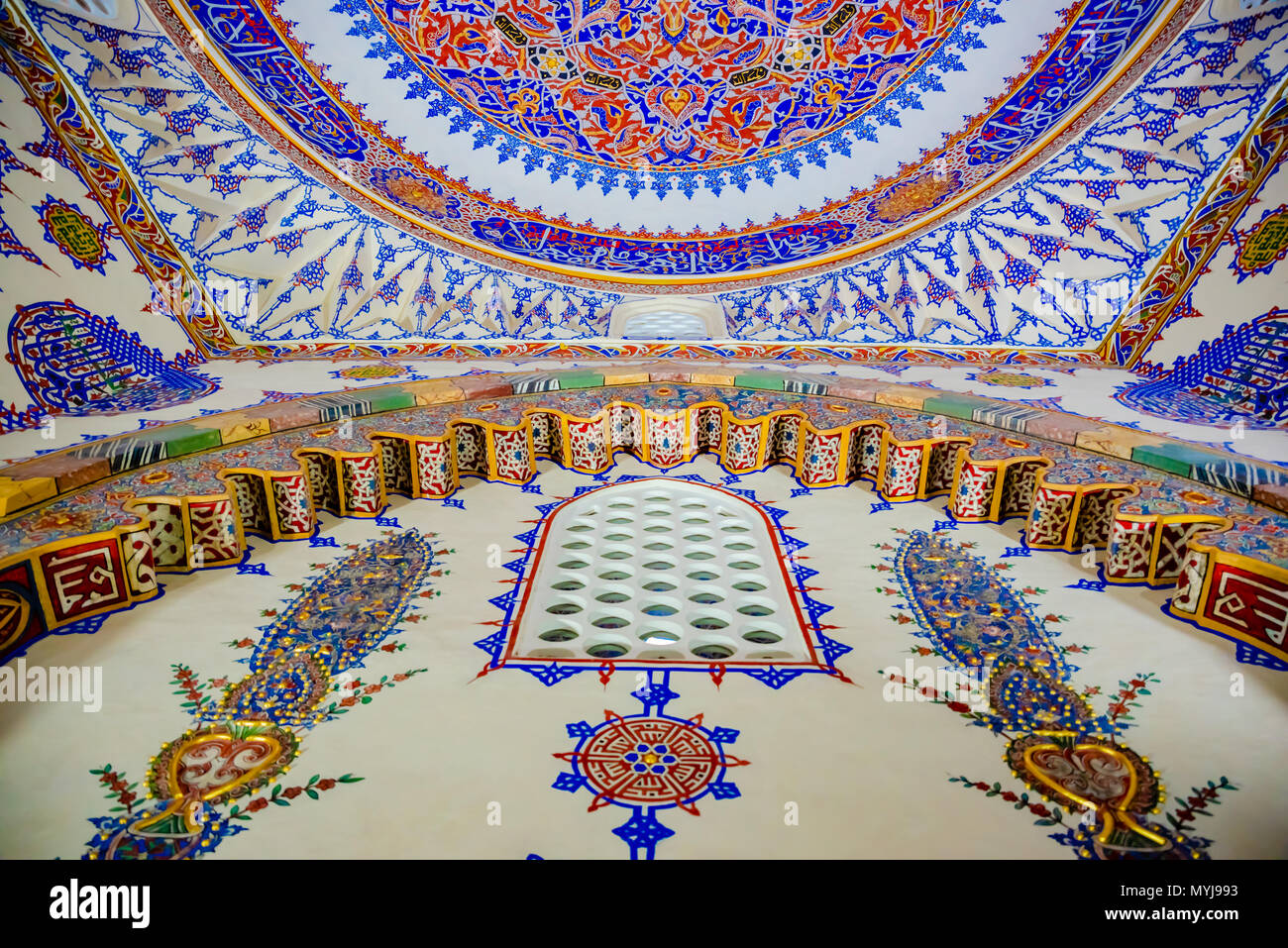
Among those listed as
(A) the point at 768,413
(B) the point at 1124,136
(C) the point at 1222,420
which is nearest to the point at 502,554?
(A) the point at 768,413

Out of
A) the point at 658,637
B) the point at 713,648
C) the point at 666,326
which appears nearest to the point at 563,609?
the point at 658,637

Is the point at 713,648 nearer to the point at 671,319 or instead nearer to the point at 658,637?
the point at 658,637

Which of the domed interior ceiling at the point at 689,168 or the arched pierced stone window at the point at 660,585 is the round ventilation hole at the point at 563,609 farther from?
the domed interior ceiling at the point at 689,168

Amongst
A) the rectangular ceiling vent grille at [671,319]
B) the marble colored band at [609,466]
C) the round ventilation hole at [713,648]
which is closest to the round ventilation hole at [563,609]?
the round ventilation hole at [713,648]

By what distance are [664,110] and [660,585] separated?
4.50 meters

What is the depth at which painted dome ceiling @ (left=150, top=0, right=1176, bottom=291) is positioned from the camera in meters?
6.01

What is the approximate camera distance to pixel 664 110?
7172mm

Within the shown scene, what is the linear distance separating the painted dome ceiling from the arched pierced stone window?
9.58ft

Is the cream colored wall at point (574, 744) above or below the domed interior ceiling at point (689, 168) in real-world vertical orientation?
below

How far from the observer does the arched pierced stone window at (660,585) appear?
459cm

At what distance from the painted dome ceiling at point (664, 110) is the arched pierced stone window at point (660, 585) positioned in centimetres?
292

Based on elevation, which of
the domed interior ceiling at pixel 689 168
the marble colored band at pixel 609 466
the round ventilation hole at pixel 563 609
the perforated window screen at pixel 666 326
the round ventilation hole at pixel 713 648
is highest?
the domed interior ceiling at pixel 689 168

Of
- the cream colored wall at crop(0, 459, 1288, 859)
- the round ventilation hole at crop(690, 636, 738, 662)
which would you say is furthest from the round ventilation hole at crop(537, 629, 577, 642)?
the round ventilation hole at crop(690, 636, 738, 662)

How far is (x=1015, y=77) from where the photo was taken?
245 inches
